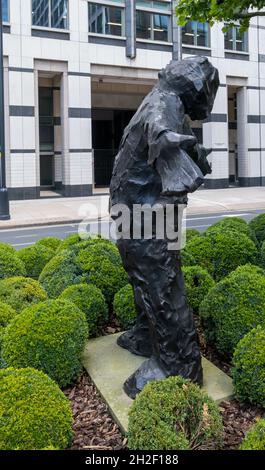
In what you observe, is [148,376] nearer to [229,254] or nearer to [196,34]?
[229,254]

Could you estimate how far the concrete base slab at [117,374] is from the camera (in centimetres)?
368

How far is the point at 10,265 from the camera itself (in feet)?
20.4

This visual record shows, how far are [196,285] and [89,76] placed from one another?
2279 centimetres

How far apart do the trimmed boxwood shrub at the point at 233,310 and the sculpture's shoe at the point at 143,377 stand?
2.65 ft

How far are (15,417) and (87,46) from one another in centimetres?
2549

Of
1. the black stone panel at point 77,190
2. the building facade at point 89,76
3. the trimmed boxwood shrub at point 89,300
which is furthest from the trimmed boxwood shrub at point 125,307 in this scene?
the black stone panel at point 77,190

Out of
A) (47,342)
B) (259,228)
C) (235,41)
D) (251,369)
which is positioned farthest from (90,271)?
(235,41)

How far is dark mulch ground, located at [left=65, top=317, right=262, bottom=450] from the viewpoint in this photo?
329 centimetres

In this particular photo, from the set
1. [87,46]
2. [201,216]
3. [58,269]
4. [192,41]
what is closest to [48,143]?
[87,46]

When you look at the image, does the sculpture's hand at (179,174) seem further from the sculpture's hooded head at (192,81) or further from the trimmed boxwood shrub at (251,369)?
the trimmed boxwood shrub at (251,369)

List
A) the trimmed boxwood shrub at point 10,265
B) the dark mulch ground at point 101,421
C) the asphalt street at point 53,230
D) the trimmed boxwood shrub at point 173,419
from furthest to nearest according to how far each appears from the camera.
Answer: the asphalt street at point 53,230 → the trimmed boxwood shrub at point 10,265 → the dark mulch ground at point 101,421 → the trimmed boxwood shrub at point 173,419

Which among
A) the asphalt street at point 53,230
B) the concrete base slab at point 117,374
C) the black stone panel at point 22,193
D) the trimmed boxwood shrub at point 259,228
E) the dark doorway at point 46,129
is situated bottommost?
the concrete base slab at point 117,374

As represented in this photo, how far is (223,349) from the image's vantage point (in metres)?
4.36

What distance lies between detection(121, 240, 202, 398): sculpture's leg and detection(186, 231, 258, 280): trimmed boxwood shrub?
2.40 meters
